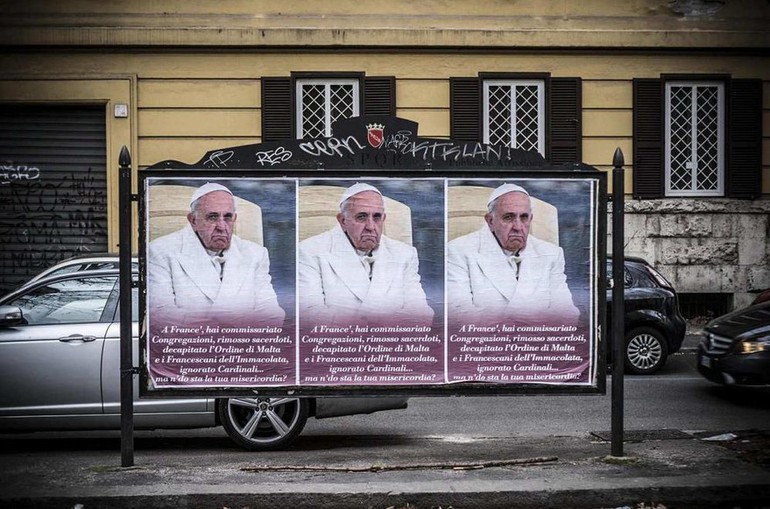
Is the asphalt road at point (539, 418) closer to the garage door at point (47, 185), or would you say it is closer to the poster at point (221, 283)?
the poster at point (221, 283)

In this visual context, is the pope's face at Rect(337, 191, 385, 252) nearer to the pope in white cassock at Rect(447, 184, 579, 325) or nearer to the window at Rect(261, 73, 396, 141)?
the pope in white cassock at Rect(447, 184, 579, 325)

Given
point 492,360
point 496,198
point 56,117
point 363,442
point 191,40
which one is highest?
point 191,40

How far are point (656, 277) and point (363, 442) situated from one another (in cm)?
624

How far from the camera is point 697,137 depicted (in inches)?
748

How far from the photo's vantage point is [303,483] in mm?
7285

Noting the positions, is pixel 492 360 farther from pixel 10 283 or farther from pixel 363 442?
pixel 10 283

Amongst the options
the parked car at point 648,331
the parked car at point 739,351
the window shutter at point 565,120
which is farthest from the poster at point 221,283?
the window shutter at point 565,120

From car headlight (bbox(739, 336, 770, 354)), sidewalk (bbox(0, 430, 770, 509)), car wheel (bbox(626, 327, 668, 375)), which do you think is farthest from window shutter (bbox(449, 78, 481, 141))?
sidewalk (bbox(0, 430, 770, 509))

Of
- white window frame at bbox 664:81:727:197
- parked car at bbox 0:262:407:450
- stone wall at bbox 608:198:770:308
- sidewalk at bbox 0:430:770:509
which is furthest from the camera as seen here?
white window frame at bbox 664:81:727:197

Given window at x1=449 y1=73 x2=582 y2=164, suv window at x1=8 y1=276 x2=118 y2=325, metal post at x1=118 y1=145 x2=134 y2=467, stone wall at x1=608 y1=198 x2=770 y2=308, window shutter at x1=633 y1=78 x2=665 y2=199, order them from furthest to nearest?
window shutter at x1=633 y1=78 x2=665 y2=199
stone wall at x1=608 y1=198 x2=770 y2=308
window at x1=449 y1=73 x2=582 y2=164
suv window at x1=8 y1=276 x2=118 y2=325
metal post at x1=118 y1=145 x2=134 y2=467

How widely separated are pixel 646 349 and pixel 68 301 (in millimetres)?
7964

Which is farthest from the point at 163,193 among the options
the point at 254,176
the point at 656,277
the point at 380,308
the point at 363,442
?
the point at 656,277

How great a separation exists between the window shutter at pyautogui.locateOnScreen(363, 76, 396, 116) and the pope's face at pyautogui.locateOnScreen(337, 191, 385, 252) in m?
10.7

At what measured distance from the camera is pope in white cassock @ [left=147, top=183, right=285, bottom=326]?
7816mm
